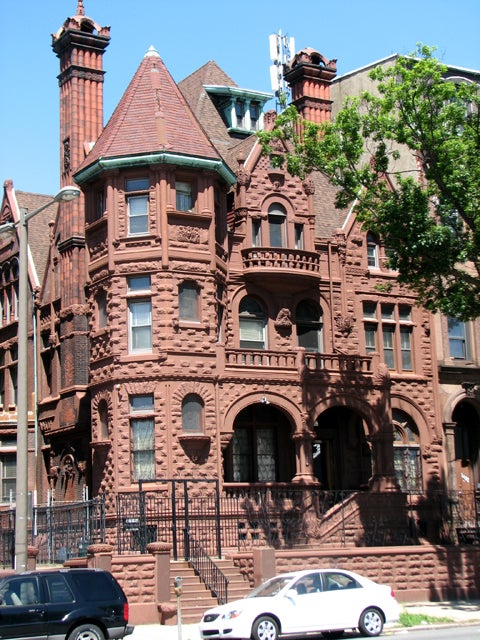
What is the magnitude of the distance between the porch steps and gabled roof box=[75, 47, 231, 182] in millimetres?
Result: 13845

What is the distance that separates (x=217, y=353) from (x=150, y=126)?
8.02 m

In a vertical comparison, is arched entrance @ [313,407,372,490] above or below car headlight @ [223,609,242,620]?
above

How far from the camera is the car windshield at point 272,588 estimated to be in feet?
74.6

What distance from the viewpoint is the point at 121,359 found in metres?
34.3

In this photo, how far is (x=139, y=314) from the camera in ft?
114

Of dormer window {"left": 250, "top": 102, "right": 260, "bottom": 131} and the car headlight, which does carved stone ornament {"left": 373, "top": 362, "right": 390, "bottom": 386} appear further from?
the car headlight

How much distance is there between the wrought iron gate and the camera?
93.8 feet

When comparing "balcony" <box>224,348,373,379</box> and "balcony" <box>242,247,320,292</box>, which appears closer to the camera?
"balcony" <box>224,348,373,379</box>

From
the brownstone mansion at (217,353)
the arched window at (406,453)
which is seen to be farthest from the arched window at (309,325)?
the arched window at (406,453)

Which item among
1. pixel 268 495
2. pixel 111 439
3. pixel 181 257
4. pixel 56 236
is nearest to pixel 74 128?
pixel 56 236

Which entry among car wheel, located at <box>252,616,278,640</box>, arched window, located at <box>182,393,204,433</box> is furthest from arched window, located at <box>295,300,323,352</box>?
car wheel, located at <box>252,616,278,640</box>

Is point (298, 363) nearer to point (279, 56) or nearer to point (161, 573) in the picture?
point (161, 573)

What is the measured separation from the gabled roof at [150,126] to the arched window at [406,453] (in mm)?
12663

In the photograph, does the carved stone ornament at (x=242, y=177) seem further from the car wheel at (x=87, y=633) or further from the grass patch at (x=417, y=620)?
the car wheel at (x=87, y=633)
